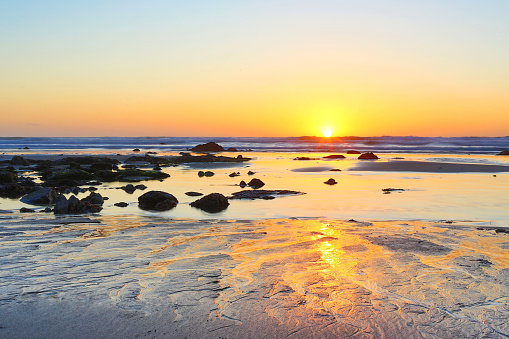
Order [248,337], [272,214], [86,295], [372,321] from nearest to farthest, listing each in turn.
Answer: [248,337] → [372,321] → [86,295] → [272,214]

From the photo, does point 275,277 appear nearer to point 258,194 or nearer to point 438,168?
point 258,194

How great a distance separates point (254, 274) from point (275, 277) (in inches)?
13.1

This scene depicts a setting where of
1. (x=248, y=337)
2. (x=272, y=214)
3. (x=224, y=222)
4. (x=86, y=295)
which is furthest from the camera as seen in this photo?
(x=272, y=214)

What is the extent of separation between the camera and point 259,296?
5.57m

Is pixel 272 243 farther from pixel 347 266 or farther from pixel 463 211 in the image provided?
pixel 463 211

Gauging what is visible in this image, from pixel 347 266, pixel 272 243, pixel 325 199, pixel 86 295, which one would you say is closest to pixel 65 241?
pixel 86 295

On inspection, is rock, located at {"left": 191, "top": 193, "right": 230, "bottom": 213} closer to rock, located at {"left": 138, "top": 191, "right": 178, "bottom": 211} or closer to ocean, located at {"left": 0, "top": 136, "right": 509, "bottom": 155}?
rock, located at {"left": 138, "top": 191, "right": 178, "bottom": 211}

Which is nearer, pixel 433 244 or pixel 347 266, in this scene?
pixel 347 266

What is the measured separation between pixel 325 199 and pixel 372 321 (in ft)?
35.4

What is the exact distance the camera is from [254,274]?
646 centimetres

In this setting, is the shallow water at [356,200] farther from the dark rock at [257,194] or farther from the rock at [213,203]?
the dark rock at [257,194]

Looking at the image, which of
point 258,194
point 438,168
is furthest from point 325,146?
point 258,194

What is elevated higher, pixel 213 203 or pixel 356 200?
pixel 213 203

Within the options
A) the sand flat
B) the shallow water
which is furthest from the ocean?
the shallow water
